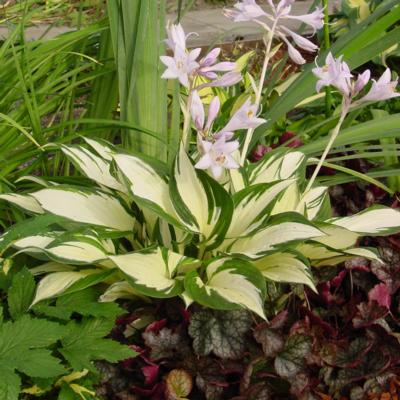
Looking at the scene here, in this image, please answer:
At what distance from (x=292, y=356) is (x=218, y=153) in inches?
18.7

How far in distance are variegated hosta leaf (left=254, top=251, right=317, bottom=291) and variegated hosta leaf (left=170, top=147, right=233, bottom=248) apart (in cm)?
13

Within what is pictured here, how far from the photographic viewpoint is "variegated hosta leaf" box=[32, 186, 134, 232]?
1446mm

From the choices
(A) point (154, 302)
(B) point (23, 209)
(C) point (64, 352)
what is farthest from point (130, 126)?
(C) point (64, 352)

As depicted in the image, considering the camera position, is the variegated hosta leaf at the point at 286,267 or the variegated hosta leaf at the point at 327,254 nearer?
the variegated hosta leaf at the point at 286,267

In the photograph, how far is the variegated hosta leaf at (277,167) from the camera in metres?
1.60

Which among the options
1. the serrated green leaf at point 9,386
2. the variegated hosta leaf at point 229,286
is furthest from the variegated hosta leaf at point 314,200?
the serrated green leaf at point 9,386

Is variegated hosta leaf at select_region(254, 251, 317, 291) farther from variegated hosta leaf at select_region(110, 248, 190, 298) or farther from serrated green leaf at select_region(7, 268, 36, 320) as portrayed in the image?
serrated green leaf at select_region(7, 268, 36, 320)

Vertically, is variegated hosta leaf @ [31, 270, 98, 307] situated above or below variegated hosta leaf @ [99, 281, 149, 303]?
above

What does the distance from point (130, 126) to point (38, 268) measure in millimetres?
405

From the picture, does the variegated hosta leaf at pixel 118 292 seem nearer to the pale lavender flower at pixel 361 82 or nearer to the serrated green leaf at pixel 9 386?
the serrated green leaf at pixel 9 386

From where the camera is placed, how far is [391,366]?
1.45m

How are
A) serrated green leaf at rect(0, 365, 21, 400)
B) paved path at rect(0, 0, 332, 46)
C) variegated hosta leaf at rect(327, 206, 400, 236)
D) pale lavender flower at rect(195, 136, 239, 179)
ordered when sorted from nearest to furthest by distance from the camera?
serrated green leaf at rect(0, 365, 21, 400)
pale lavender flower at rect(195, 136, 239, 179)
variegated hosta leaf at rect(327, 206, 400, 236)
paved path at rect(0, 0, 332, 46)

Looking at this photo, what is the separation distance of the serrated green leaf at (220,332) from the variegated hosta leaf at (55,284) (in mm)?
266

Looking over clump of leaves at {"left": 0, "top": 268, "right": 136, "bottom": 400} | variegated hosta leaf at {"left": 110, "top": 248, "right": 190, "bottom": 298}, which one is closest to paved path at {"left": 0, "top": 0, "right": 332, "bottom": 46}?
variegated hosta leaf at {"left": 110, "top": 248, "right": 190, "bottom": 298}
